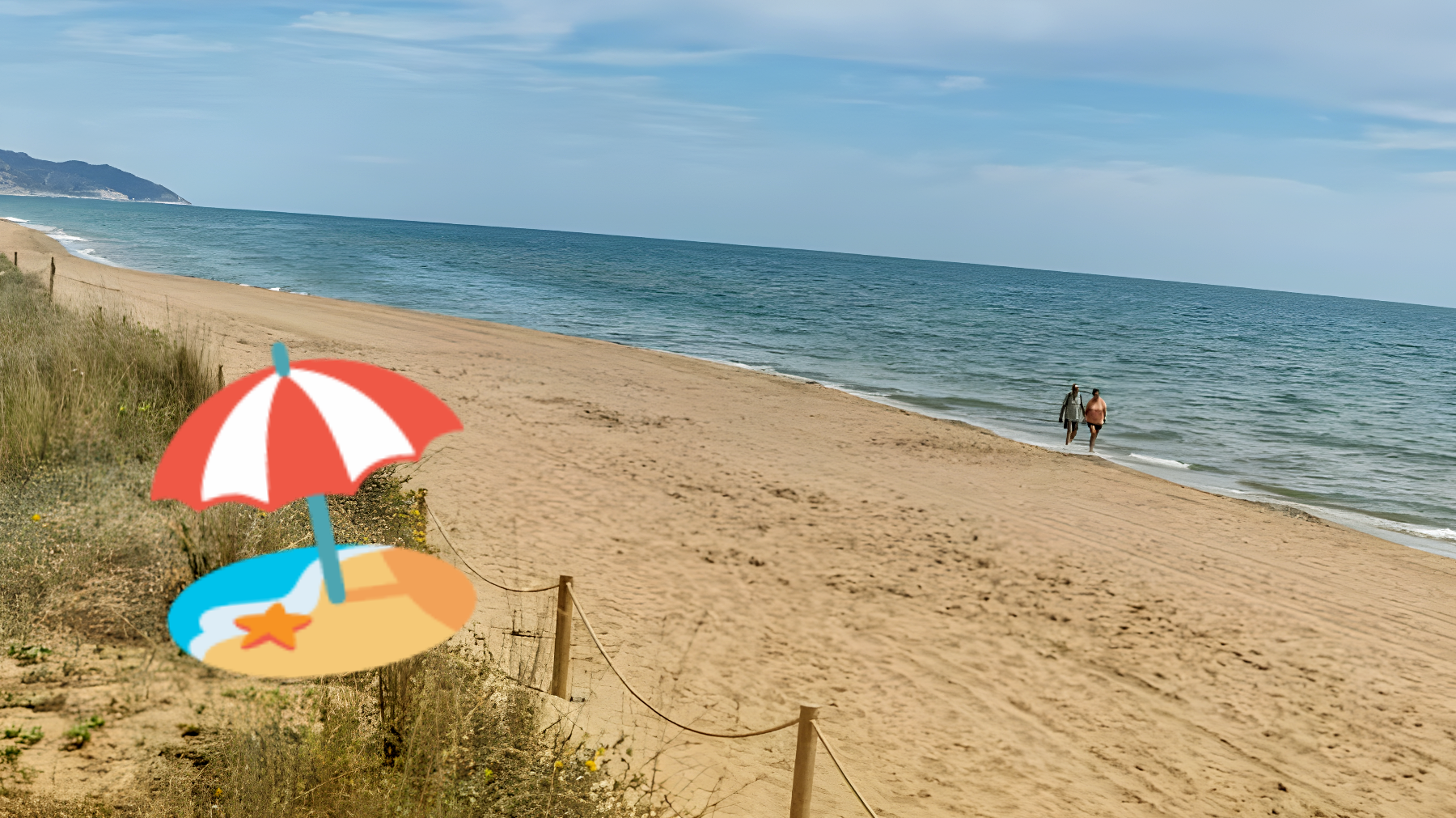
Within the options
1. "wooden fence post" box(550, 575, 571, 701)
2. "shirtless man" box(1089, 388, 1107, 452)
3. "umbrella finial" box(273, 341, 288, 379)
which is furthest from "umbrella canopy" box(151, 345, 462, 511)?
"shirtless man" box(1089, 388, 1107, 452)

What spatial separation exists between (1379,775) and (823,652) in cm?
451

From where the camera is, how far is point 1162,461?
67.2 feet

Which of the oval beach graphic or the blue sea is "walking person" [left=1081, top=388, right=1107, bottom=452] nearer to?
the blue sea

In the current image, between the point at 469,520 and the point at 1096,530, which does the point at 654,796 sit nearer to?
the point at 469,520

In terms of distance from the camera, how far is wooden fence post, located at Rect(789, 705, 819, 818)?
15.9 ft

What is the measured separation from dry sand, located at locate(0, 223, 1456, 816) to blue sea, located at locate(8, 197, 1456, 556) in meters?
5.83

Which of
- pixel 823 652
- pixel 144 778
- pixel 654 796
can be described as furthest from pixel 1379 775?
pixel 144 778

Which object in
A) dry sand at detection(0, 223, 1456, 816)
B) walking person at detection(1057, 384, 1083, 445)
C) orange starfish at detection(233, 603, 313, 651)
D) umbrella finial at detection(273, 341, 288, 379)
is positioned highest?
umbrella finial at detection(273, 341, 288, 379)

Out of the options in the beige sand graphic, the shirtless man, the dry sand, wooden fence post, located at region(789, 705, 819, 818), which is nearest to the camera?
the beige sand graphic

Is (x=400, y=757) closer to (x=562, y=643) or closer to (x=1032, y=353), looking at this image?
(x=562, y=643)

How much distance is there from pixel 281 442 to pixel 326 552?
0.90 ft

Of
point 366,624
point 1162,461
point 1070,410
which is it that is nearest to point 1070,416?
point 1070,410

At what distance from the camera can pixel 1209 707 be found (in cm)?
802

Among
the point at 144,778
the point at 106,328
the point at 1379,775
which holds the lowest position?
the point at 1379,775
